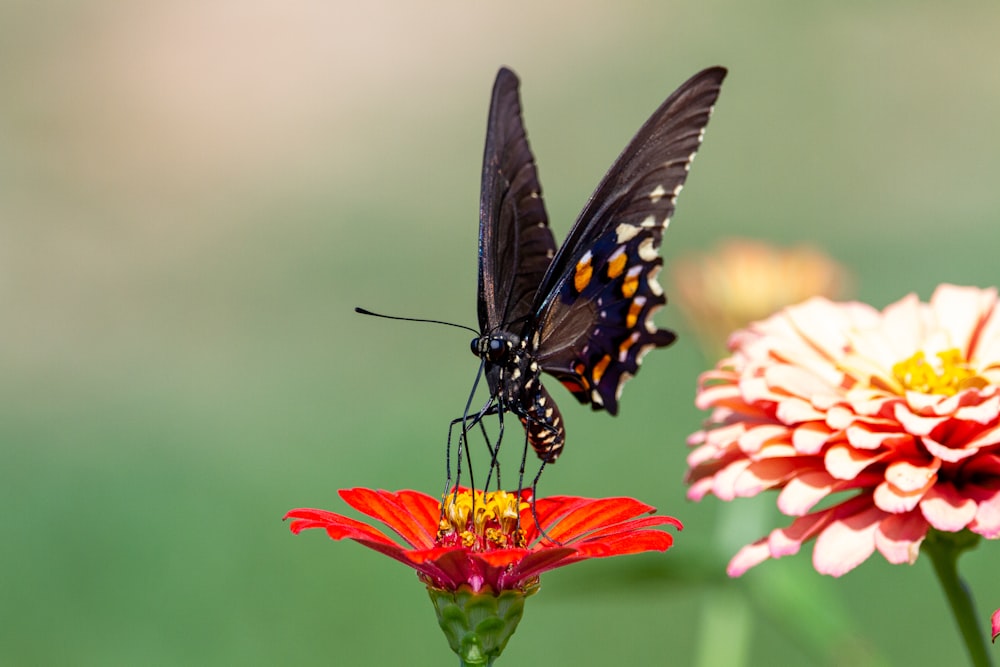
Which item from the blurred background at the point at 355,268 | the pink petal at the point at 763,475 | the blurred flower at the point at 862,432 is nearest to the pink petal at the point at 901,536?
the blurred flower at the point at 862,432

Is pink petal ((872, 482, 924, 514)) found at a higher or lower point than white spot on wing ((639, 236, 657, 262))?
lower

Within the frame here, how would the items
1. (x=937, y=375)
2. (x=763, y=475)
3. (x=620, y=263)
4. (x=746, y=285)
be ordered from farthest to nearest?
(x=746, y=285), (x=620, y=263), (x=937, y=375), (x=763, y=475)

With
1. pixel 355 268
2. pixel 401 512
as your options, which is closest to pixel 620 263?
pixel 401 512

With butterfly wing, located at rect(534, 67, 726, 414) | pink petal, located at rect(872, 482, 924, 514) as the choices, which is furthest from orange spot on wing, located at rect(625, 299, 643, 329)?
pink petal, located at rect(872, 482, 924, 514)

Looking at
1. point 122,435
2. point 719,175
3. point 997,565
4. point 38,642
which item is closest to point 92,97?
point 719,175

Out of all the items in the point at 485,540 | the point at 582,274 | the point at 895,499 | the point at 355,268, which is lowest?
the point at 355,268

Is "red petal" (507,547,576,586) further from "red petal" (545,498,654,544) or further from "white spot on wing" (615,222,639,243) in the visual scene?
"white spot on wing" (615,222,639,243)

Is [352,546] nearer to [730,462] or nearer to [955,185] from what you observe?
[730,462]

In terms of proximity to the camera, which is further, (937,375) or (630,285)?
(630,285)

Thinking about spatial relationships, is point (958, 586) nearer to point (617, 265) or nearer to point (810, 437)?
point (810, 437)
